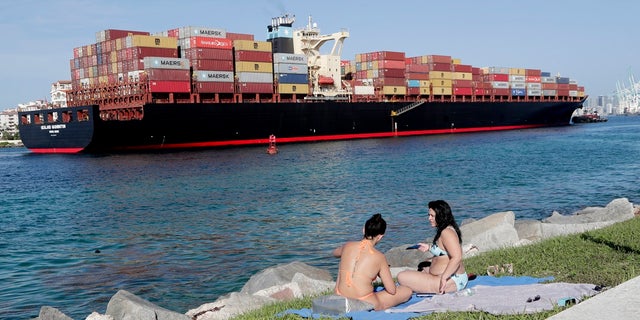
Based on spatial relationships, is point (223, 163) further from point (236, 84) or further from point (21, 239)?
point (21, 239)

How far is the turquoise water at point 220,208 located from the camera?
46.8ft

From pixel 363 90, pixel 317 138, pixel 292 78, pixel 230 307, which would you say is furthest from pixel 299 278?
pixel 363 90

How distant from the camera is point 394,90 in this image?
268 feet

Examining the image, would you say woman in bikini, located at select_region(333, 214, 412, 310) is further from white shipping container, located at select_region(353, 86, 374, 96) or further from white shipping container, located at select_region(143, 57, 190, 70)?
white shipping container, located at select_region(353, 86, 374, 96)

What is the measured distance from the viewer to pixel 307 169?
135ft

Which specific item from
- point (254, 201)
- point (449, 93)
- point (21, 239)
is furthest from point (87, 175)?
point (449, 93)

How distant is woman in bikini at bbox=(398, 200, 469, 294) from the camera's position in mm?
7684

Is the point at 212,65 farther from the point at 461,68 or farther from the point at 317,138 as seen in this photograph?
the point at 461,68

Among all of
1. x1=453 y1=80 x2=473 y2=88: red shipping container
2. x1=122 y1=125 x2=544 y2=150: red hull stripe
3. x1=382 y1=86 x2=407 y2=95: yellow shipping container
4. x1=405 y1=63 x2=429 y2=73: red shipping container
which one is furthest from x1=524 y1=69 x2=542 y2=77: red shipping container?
x1=382 y1=86 x2=407 y2=95: yellow shipping container

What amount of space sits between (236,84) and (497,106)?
47696 mm

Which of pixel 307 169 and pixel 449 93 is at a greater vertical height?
pixel 449 93

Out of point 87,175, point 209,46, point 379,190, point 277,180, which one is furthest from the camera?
point 209,46

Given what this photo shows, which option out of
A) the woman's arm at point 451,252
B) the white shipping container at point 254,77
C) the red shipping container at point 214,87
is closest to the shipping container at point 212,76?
the red shipping container at point 214,87

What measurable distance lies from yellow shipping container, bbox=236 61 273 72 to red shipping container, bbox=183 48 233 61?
6.14ft
